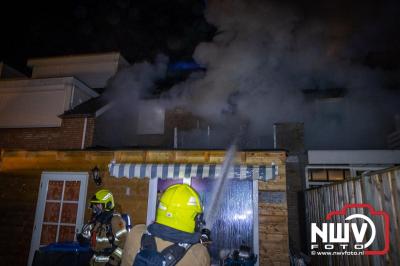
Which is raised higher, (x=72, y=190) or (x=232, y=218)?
(x=72, y=190)

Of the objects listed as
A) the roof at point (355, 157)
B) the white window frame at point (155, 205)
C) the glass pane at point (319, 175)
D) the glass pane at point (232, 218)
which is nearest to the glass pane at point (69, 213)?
the white window frame at point (155, 205)

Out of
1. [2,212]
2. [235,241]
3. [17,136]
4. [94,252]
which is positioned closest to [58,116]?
[17,136]

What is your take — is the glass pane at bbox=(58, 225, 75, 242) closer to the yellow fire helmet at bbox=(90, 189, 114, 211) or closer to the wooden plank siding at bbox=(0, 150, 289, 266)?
the wooden plank siding at bbox=(0, 150, 289, 266)

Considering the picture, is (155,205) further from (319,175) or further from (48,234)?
(319,175)

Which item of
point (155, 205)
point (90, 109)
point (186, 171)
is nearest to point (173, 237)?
point (186, 171)

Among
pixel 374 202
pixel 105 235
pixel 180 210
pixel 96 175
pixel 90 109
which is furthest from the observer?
pixel 90 109

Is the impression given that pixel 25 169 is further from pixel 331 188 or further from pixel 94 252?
pixel 331 188

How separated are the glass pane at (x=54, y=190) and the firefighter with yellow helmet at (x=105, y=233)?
3.06m

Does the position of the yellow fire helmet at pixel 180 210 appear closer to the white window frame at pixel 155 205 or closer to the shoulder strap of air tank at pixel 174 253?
the shoulder strap of air tank at pixel 174 253

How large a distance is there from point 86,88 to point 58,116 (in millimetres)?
2055

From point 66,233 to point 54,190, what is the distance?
1.27 meters

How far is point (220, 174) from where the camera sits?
5793mm

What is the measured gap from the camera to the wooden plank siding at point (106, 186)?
560 cm

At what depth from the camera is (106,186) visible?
6.64m
